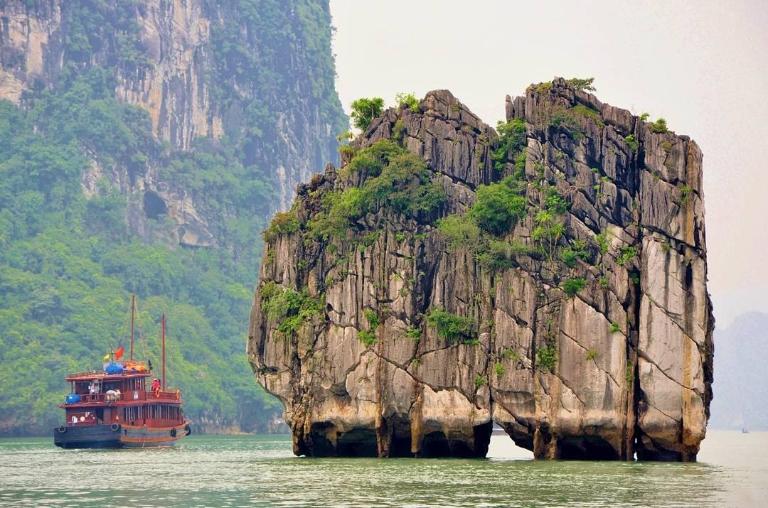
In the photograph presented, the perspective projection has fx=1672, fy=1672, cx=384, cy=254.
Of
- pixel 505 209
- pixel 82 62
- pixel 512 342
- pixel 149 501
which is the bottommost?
pixel 149 501

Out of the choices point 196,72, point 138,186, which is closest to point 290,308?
point 138,186

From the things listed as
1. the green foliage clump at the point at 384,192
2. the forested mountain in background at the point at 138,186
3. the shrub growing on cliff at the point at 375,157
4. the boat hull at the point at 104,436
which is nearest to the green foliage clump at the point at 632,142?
the green foliage clump at the point at 384,192

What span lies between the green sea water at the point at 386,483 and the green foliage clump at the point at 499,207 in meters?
7.77

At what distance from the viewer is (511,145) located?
56.7 meters

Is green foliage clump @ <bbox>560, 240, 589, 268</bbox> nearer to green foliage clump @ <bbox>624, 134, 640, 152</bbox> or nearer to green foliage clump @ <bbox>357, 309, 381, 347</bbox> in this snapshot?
green foliage clump @ <bbox>624, 134, 640, 152</bbox>

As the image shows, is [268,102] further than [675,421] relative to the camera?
Yes

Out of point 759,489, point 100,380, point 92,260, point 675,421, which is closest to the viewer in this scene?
point 759,489

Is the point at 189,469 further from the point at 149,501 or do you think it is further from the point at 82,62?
the point at 82,62

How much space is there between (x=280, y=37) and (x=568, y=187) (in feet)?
391

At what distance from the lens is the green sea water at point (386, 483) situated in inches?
1515

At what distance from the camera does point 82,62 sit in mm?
146125

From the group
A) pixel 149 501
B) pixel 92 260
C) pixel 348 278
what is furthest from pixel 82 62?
pixel 149 501

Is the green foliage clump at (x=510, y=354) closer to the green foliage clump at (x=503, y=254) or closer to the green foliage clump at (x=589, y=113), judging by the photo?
the green foliage clump at (x=503, y=254)

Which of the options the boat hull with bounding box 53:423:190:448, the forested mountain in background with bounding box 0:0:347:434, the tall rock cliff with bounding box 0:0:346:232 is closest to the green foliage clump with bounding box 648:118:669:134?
the boat hull with bounding box 53:423:190:448
